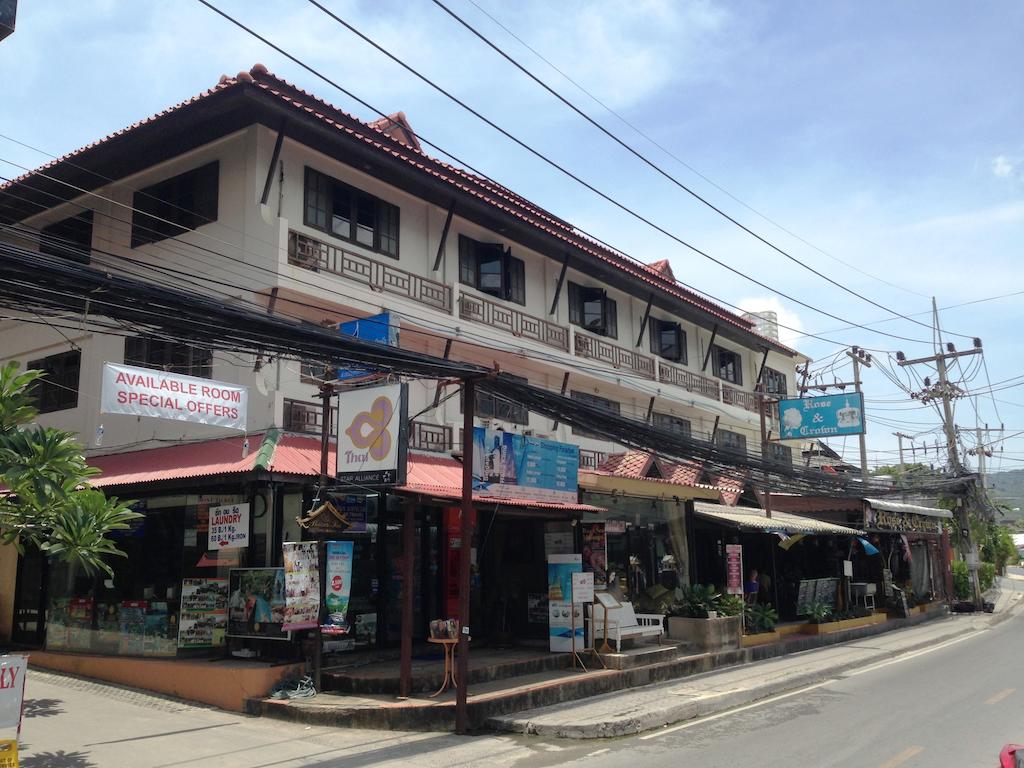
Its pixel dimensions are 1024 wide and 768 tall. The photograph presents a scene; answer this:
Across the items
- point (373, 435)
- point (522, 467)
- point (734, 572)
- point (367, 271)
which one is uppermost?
point (367, 271)

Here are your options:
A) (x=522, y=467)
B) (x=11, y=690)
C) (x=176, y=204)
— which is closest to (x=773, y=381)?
(x=522, y=467)

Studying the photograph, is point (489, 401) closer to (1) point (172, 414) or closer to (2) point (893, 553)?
(1) point (172, 414)

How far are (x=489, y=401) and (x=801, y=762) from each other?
11.5 m

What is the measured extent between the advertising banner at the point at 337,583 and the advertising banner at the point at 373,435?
1.19 m

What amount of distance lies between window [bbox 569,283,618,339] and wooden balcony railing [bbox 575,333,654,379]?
2.16 feet

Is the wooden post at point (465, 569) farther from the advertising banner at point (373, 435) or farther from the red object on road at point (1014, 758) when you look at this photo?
the red object on road at point (1014, 758)

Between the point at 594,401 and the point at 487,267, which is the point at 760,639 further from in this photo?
the point at 487,267

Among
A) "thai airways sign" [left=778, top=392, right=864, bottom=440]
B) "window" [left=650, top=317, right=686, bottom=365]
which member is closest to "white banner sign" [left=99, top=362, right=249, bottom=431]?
"window" [left=650, top=317, right=686, bottom=365]

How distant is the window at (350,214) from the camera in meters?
15.1

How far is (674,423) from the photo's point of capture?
84.2 feet

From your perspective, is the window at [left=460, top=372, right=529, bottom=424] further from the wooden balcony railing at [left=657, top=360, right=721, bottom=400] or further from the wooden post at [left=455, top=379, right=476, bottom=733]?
the wooden post at [left=455, top=379, right=476, bottom=733]

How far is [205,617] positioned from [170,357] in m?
4.88

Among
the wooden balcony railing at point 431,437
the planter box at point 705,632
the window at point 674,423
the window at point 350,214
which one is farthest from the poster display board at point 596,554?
the window at point 674,423

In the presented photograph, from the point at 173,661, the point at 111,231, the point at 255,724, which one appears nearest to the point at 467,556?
the point at 255,724
